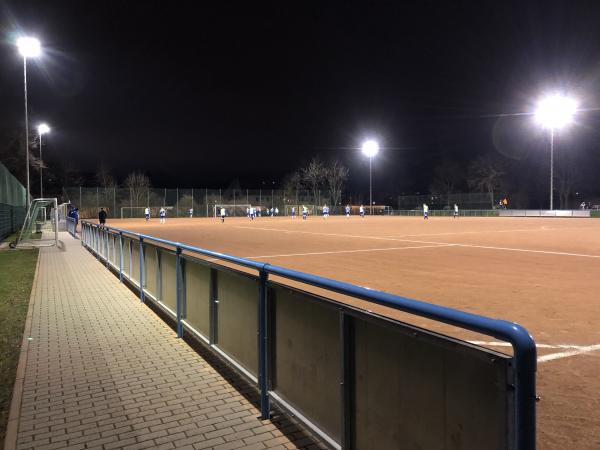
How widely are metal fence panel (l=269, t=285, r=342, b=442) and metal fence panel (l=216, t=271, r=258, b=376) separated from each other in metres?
0.42

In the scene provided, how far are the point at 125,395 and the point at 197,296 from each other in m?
1.58

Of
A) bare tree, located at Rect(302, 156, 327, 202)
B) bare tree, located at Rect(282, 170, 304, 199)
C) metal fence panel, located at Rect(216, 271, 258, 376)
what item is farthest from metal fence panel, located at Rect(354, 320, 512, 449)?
bare tree, located at Rect(302, 156, 327, 202)

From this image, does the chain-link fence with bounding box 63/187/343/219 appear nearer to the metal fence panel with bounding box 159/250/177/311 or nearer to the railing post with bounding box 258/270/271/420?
the metal fence panel with bounding box 159/250/177/311

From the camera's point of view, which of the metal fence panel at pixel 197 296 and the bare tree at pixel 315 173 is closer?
the metal fence panel at pixel 197 296

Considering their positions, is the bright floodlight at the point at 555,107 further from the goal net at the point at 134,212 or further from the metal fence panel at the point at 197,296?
the metal fence panel at the point at 197,296

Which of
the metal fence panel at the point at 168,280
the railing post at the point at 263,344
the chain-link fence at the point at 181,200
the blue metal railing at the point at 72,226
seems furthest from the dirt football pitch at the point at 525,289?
the chain-link fence at the point at 181,200

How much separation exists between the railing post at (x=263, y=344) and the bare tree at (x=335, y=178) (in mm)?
85322

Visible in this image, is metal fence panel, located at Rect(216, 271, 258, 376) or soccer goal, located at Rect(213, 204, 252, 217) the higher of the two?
soccer goal, located at Rect(213, 204, 252, 217)

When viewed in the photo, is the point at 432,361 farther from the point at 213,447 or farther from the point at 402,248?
the point at 402,248

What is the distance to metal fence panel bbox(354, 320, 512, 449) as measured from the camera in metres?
1.95

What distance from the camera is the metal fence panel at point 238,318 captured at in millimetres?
4320

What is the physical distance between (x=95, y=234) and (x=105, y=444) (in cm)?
1420

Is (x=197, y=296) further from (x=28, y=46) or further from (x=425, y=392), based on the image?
(x=28, y=46)

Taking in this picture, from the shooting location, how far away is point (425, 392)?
2.29 metres
